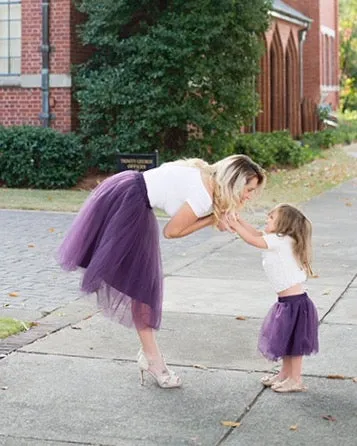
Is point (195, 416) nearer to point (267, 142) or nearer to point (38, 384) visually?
point (38, 384)

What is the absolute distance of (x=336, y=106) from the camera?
140ft

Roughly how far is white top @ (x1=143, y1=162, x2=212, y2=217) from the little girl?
34 cm

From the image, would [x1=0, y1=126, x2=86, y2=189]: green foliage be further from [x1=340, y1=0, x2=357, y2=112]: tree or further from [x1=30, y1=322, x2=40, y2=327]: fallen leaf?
[x1=340, y1=0, x2=357, y2=112]: tree

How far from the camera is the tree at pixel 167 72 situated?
62.8ft

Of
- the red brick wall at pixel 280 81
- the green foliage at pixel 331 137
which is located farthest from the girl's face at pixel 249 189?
the green foliage at pixel 331 137

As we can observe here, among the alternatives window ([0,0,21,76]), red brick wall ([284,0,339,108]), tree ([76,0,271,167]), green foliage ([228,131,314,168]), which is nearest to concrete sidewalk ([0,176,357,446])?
tree ([76,0,271,167])

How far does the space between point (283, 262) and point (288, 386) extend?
2.41ft

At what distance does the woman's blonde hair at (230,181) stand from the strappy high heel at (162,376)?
3.18 ft

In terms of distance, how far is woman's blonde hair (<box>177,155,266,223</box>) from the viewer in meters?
6.06

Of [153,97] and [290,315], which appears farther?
[153,97]

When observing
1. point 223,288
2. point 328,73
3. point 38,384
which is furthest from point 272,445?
point 328,73

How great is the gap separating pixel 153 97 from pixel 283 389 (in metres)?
13.2

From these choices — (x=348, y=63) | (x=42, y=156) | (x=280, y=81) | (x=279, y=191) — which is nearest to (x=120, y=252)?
(x=42, y=156)

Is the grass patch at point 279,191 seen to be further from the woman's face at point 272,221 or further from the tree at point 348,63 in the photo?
the tree at point 348,63
